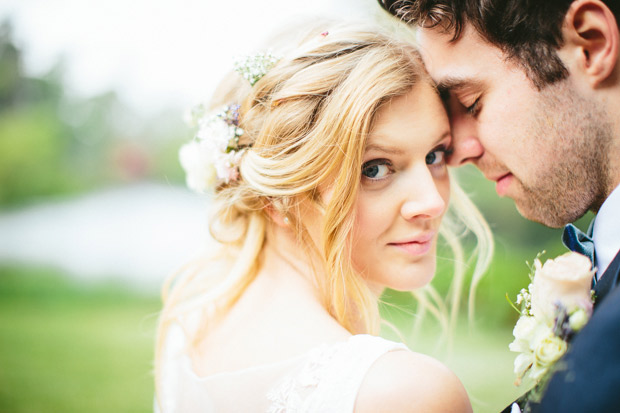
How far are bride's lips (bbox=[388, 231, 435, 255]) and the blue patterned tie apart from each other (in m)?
0.58

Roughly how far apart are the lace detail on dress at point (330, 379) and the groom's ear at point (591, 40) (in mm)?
1361

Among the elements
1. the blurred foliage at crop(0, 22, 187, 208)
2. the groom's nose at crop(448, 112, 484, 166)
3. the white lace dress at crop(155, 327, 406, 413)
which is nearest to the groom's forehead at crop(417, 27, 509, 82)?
the groom's nose at crop(448, 112, 484, 166)

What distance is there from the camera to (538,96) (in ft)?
7.14

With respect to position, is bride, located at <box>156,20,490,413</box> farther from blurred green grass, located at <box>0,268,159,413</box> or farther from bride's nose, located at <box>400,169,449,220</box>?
blurred green grass, located at <box>0,268,159,413</box>

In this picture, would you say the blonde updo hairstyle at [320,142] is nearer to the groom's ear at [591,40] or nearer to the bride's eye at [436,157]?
the bride's eye at [436,157]

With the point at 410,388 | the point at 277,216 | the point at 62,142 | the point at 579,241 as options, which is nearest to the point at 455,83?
the point at 579,241

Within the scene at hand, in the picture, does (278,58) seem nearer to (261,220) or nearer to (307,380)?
(261,220)

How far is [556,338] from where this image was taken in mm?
1545

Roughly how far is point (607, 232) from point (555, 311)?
523 millimetres

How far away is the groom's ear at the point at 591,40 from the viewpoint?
1926 millimetres

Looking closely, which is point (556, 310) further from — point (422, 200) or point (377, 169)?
point (377, 169)

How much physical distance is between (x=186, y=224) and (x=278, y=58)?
23.0 feet

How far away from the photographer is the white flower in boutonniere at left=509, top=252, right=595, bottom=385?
153 centimetres

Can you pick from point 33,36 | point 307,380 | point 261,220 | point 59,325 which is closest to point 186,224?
point 59,325
